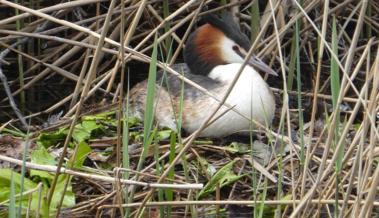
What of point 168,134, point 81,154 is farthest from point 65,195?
point 168,134

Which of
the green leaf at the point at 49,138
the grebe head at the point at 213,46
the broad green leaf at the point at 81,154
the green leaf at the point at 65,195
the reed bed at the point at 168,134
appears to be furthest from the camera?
the grebe head at the point at 213,46

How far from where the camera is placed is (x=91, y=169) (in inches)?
183

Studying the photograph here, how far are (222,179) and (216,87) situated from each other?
2.22ft

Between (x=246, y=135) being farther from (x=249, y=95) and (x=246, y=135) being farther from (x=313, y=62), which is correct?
(x=313, y=62)

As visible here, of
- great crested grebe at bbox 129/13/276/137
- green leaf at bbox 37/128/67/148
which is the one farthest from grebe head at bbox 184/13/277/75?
green leaf at bbox 37/128/67/148

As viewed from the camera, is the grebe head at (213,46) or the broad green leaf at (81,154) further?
the grebe head at (213,46)

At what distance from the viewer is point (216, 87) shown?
17.3ft

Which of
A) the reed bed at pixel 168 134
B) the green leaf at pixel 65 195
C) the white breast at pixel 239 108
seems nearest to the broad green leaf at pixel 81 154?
the reed bed at pixel 168 134

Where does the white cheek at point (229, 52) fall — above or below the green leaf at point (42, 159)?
above

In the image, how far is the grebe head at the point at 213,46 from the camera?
5.61 m

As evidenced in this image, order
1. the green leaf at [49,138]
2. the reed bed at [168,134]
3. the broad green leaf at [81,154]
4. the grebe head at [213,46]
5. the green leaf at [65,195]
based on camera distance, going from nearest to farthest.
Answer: the reed bed at [168,134], the green leaf at [65,195], the broad green leaf at [81,154], the green leaf at [49,138], the grebe head at [213,46]

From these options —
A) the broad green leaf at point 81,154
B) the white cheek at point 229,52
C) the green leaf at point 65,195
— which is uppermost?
the white cheek at point 229,52

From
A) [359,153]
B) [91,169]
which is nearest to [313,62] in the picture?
[91,169]

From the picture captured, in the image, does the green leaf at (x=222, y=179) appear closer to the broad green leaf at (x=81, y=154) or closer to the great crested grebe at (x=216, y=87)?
the great crested grebe at (x=216, y=87)
